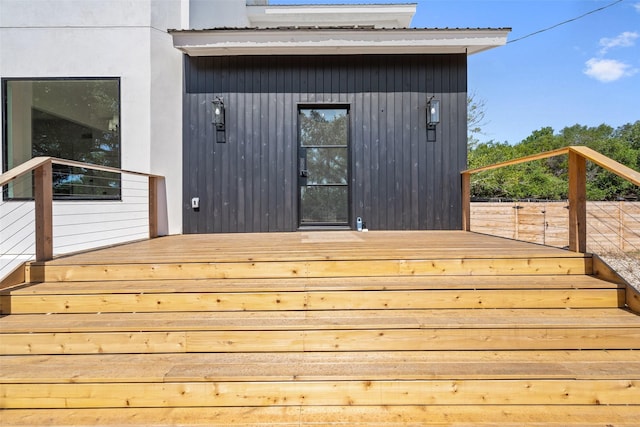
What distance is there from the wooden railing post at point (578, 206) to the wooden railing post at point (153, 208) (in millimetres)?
4652

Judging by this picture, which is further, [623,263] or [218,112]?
[623,263]

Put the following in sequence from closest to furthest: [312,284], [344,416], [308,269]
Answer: [344,416] < [312,284] < [308,269]

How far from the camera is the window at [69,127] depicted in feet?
13.7

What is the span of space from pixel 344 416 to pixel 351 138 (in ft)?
11.9

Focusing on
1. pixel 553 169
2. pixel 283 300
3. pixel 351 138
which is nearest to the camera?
pixel 283 300

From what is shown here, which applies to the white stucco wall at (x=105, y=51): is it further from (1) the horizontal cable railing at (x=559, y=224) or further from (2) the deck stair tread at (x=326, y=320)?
(1) the horizontal cable railing at (x=559, y=224)

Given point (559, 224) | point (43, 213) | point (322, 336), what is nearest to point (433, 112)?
point (322, 336)

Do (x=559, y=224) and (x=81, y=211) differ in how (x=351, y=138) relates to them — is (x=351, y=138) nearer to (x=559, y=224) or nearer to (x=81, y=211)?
(x=81, y=211)

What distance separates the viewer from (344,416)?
1529mm

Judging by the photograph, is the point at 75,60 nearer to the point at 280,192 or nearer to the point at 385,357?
the point at 280,192

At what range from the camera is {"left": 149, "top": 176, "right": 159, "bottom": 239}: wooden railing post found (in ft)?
13.4

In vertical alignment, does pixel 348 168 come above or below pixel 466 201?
above

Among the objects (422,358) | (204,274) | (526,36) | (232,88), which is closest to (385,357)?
(422,358)

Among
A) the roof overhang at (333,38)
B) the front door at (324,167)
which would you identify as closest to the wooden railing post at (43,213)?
the roof overhang at (333,38)
